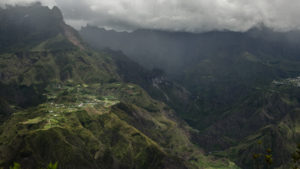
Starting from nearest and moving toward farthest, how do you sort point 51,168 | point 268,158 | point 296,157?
point 268,158, point 296,157, point 51,168

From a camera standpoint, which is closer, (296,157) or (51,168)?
(296,157)

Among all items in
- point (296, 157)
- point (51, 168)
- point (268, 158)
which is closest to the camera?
point (268, 158)

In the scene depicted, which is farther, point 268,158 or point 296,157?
point 296,157

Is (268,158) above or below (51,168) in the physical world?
above

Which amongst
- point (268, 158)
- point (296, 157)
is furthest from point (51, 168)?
point (296, 157)

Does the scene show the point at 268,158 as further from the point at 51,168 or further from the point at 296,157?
the point at 51,168

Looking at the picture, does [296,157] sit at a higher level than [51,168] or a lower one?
higher
